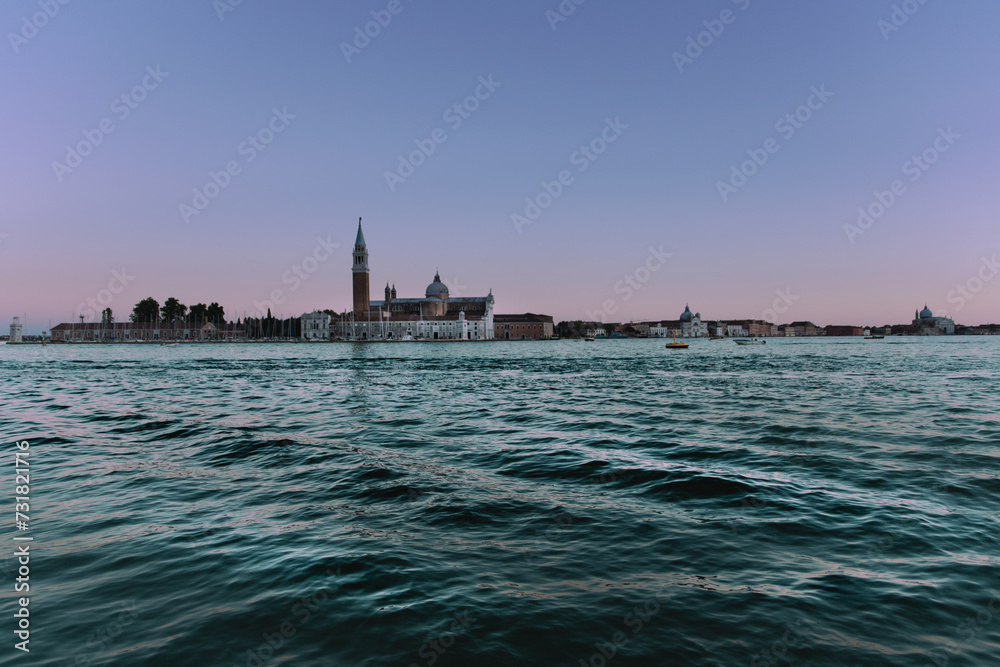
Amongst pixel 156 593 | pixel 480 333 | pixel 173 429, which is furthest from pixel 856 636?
pixel 480 333

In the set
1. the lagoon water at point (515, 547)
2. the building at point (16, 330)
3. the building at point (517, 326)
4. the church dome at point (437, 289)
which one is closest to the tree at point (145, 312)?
the building at point (16, 330)

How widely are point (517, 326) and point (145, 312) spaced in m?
106

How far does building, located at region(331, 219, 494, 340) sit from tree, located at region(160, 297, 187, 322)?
4002cm

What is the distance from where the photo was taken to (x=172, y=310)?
155000mm

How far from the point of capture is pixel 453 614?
4328mm

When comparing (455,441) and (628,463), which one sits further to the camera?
(455,441)

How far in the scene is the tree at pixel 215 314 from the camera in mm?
163688

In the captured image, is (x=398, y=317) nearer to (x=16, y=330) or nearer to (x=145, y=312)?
(x=145, y=312)

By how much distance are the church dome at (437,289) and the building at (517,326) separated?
19.8 metres

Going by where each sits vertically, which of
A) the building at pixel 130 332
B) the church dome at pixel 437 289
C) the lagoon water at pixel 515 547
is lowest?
the lagoon water at pixel 515 547

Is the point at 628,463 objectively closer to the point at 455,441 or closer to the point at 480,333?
the point at 455,441

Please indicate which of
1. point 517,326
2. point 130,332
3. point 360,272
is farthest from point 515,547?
point 517,326

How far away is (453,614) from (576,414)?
1288 centimetres

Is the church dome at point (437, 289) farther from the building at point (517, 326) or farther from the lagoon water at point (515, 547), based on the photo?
the lagoon water at point (515, 547)
